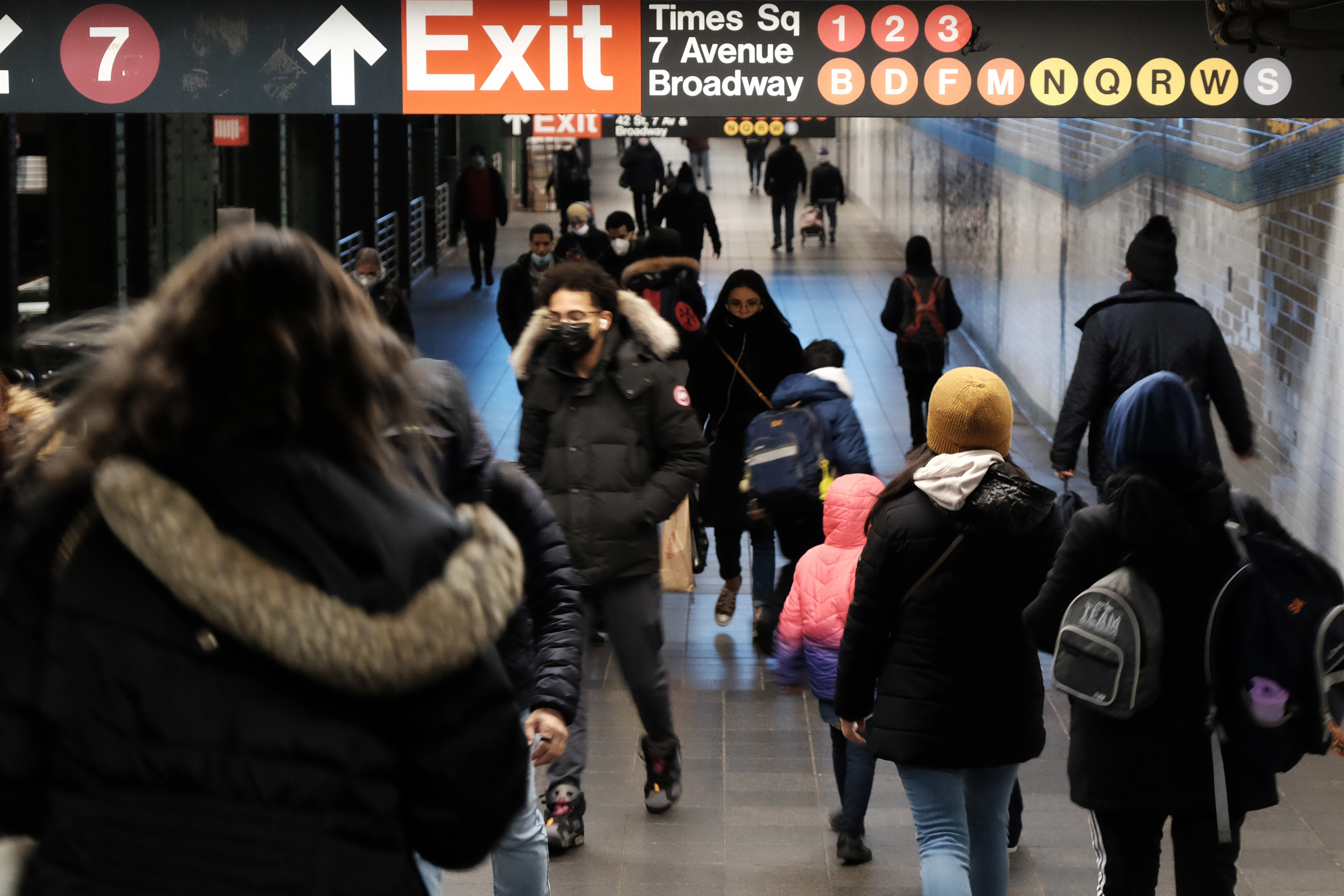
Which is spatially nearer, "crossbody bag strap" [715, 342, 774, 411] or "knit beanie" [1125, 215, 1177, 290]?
"knit beanie" [1125, 215, 1177, 290]

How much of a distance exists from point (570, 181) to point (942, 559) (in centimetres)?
2209

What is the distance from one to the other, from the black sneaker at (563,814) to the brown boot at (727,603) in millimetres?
2777

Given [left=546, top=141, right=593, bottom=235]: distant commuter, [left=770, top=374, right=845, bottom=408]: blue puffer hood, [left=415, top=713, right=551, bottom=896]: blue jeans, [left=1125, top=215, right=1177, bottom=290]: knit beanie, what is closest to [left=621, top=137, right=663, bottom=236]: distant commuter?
[left=546, top=141, right=593, bottom=235]: distant commuter

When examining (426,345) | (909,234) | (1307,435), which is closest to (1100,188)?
(1307,435)

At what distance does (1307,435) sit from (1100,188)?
4147 mm

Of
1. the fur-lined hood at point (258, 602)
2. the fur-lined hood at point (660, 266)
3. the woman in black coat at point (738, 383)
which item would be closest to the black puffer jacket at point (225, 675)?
the fur-lined hood at point (258, 602)

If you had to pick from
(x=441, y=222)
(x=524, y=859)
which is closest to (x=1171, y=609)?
(x=524, y=859)

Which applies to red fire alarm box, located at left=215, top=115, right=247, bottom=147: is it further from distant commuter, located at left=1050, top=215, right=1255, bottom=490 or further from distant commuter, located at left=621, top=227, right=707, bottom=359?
distant commuter, located at left=1050, top=215, right=1255, bottom=490

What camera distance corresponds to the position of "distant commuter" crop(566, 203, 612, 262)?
502 inches

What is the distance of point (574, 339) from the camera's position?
4926mm

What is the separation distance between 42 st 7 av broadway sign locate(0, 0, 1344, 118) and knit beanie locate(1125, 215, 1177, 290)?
855mm

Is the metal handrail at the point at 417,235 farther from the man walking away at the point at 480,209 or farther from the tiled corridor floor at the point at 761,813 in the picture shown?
the tiled corridor floor at the point at 761,813

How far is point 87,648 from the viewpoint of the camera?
1.71 meters

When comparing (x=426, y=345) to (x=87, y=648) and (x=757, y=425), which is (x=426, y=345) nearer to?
(x=757, y=425)
